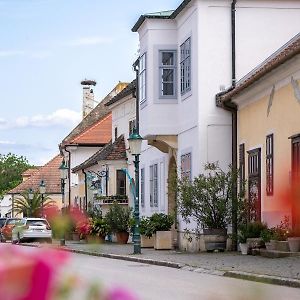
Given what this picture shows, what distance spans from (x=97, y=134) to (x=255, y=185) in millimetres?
38489

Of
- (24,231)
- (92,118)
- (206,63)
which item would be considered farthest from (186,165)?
(92,118)

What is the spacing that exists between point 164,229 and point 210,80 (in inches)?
238

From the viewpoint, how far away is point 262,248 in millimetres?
24688

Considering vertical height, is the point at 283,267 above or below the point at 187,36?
below

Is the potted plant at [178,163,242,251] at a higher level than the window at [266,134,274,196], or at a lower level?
lower

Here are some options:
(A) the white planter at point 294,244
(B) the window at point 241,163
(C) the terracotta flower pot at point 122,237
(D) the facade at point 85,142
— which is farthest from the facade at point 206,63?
(D) the facade at point 85,142

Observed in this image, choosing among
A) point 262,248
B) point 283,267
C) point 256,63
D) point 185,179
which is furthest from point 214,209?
point 283,267

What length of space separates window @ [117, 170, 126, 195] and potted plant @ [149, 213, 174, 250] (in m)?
16.4

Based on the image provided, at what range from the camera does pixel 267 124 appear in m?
26.2

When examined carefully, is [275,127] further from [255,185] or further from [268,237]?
[268,237]

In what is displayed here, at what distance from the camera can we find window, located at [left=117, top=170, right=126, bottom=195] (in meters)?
49.4

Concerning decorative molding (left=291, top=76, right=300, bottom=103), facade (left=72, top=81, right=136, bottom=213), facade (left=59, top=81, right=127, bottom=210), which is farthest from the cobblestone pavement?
facade (left=59, top=81, right=127, bottom=210)

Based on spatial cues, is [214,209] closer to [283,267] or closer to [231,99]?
[231,99]

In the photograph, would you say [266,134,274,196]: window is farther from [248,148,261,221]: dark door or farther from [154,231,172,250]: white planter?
[154,231,172,250]: white planter
